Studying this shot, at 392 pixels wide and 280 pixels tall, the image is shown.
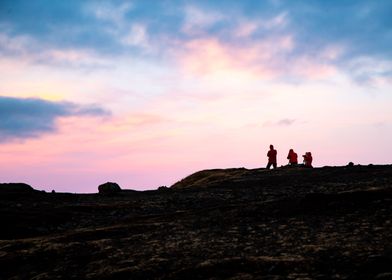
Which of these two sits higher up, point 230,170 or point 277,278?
point 230,170

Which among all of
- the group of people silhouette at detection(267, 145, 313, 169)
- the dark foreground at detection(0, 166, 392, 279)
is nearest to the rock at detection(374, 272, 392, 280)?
the dark foreground at detection(0, 166, 392, 279)

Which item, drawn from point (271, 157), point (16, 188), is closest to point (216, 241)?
point (16, 188)

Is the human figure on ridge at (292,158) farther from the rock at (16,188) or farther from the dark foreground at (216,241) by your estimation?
the rock at (16,188)

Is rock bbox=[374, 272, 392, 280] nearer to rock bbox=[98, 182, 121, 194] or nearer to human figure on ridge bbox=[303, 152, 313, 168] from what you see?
rock bbox=[98, 182, 121, 194]

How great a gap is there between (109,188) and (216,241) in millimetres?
31006

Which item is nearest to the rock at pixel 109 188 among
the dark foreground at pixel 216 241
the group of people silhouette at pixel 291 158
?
the dark foreground at pixel 216 241

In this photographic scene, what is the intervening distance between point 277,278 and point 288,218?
9.85 meters

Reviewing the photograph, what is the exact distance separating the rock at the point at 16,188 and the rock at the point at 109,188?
301 inches

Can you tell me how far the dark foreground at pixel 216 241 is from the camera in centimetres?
1738

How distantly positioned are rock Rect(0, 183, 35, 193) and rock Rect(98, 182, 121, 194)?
7646mm

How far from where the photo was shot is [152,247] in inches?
881

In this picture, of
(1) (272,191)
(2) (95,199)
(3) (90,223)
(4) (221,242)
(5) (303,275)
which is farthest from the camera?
(2) (95,199)

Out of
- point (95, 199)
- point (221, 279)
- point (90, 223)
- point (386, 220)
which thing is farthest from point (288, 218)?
point (95, 199)

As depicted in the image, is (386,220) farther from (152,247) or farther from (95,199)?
(95,199)
